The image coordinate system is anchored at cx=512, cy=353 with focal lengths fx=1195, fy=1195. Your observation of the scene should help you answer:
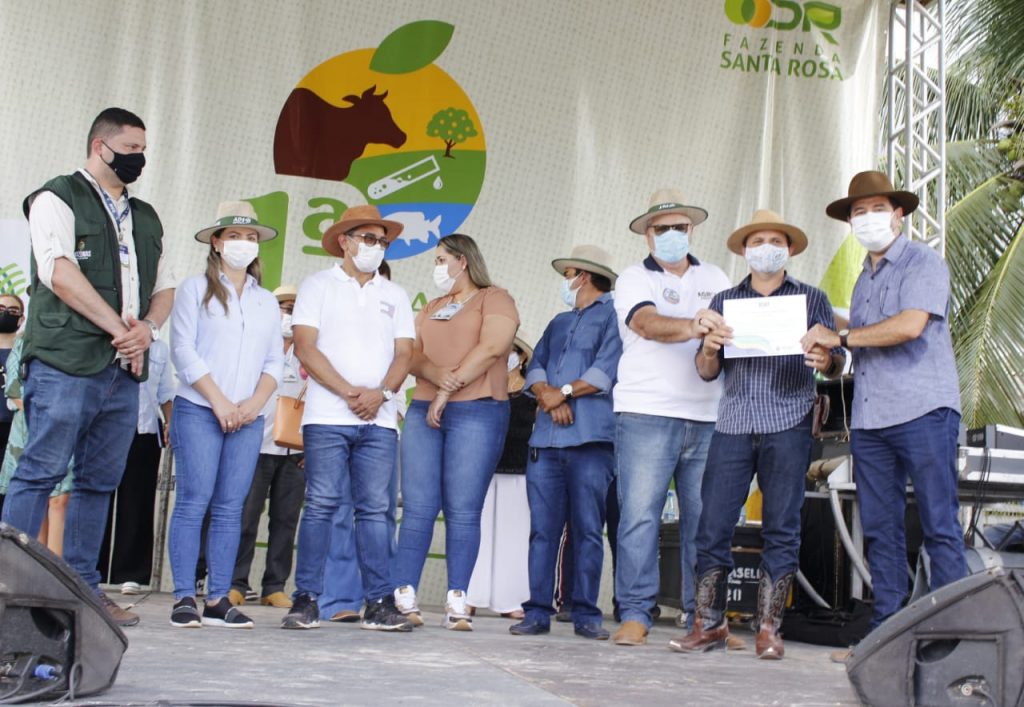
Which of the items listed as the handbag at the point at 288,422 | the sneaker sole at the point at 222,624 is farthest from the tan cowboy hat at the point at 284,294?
Answer: the sneaker sole at the point at 222,624

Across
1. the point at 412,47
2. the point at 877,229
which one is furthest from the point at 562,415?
the point at 412,47

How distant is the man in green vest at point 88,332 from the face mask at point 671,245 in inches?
75.3

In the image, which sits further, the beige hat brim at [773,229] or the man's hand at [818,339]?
the beige hat brim at [773,229]

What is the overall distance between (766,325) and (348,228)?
5.57ft

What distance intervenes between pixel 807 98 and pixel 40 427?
16.9ft

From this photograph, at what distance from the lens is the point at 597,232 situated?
728cm

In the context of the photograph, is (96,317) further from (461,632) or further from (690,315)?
(690,315)

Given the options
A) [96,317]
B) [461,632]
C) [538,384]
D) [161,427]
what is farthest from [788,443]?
[161,427]

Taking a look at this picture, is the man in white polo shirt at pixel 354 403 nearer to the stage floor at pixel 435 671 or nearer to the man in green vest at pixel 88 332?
the stage floor at pixel 435 671

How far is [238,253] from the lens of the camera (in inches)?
180

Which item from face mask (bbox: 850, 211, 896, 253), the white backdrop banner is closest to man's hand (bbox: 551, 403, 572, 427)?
face mask (bbox: 850, 211, 896, 253)

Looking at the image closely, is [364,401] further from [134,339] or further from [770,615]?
[770,615]

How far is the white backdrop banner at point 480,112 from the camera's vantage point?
272 inches

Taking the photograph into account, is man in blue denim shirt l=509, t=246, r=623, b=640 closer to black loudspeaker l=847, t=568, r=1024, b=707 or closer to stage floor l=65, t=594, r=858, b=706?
stage floor l=65, t=594, r=858, b=706
